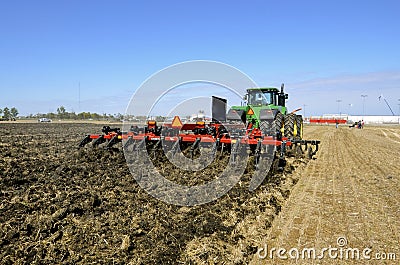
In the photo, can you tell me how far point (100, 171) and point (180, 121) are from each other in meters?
2.81

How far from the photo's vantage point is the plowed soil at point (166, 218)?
145 inches

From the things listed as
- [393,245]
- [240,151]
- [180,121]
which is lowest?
[393,245]

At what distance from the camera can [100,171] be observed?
730cm

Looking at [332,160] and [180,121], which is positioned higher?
[180,121]

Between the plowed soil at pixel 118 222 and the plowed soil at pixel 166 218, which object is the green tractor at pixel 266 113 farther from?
the plowed soil at pixel 118 222

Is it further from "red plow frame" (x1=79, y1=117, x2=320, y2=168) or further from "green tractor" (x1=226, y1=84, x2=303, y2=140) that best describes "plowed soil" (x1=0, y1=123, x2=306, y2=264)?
"green tractor" (x1=226, y1=84, x2=303, y2=140)

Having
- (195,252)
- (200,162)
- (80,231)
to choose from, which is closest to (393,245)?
(195,252)

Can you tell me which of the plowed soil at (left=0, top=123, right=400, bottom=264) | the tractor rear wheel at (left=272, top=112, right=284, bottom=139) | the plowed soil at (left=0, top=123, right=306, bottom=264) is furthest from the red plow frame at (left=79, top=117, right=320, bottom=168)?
the plowed soil at (left=0, top=123, right=306, bottom=264)

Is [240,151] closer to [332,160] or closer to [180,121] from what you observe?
[180,121]

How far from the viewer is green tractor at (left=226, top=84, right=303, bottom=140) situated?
10188 mm

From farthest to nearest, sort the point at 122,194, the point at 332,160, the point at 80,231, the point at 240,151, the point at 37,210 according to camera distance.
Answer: the point at 332,160 → the point at 240,151 → the point at 122,194 → the point at 37,210 → the point at 80,231
